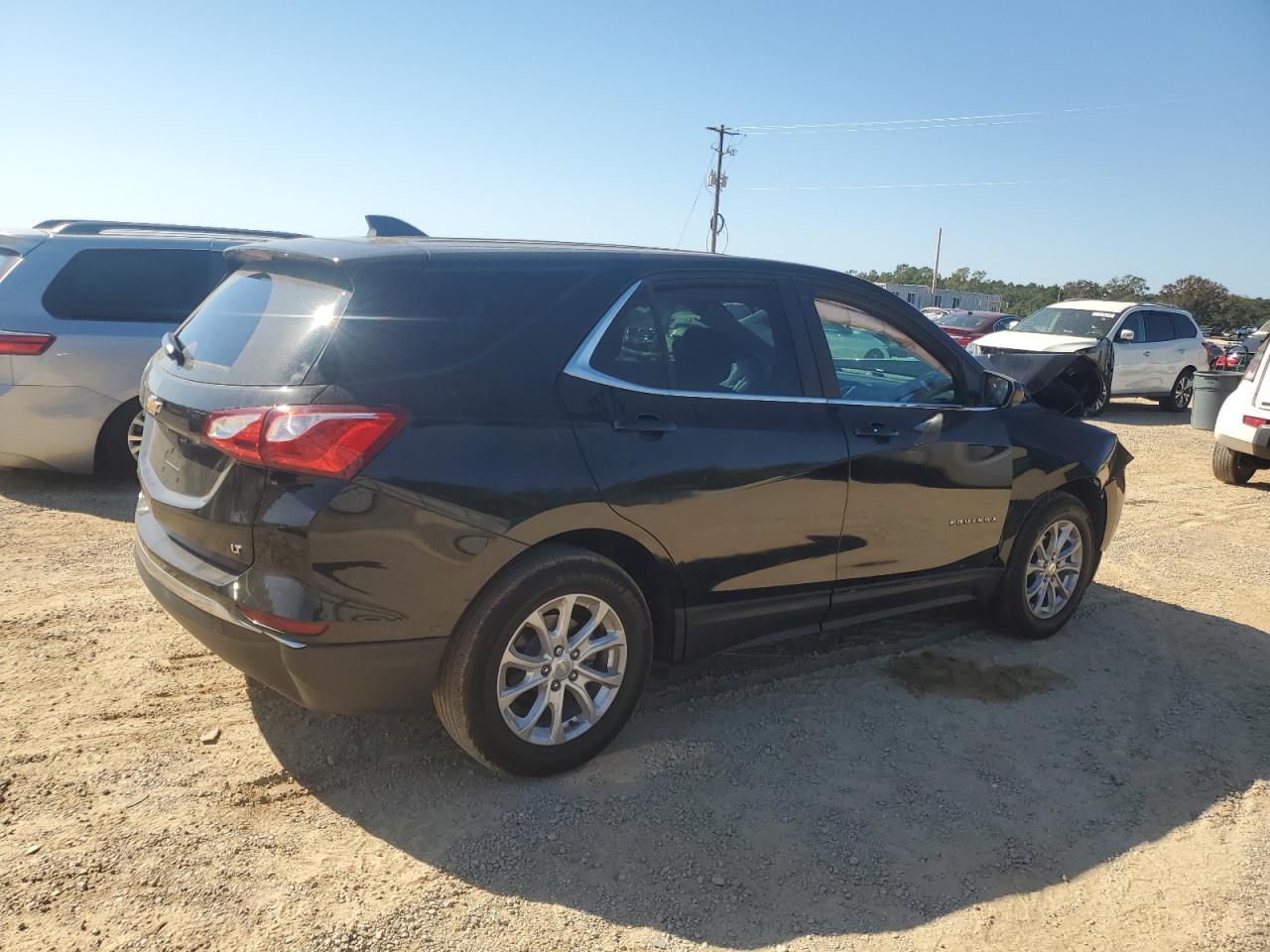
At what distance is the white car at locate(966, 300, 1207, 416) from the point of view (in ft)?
50.6

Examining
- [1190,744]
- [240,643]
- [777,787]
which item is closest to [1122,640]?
[1190,744]

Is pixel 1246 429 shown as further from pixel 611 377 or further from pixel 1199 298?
pixel 1199 298

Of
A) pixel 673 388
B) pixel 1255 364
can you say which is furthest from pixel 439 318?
pixel 1255 364

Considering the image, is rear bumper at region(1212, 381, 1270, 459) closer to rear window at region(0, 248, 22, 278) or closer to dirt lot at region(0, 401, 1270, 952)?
dirt lot at region(0, 401, 1270, 952)

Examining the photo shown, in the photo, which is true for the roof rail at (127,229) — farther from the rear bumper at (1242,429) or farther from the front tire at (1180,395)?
the front tire at (1180,395)

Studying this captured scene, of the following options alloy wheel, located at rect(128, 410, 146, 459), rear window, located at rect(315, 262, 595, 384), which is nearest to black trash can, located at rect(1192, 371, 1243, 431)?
rear window, located at rect(315, 262, 595, 384)

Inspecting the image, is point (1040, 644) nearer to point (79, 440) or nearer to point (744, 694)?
point (744, 694)

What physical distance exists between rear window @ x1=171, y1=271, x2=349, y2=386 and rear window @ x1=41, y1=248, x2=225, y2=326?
3745 millimetres

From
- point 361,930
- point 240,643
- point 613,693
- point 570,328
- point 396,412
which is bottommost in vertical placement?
point 361,930

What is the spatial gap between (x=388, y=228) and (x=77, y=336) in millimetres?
3895

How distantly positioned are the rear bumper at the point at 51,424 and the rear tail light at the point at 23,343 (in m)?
0.22

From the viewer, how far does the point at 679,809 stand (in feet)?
10.7

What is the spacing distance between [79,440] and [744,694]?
5136mm

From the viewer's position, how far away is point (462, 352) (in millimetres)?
3068
